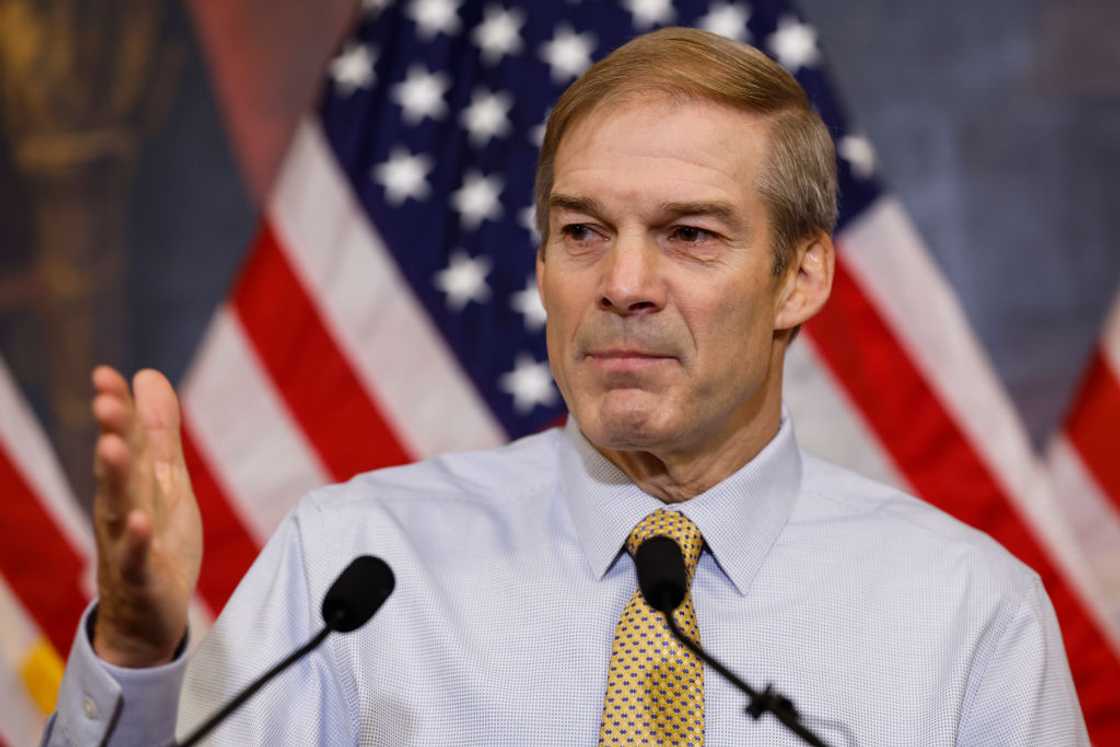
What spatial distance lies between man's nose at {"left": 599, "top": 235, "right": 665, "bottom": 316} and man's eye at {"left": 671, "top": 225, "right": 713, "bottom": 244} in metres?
0.05

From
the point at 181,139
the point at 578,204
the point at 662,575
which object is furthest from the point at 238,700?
the point at 181,139

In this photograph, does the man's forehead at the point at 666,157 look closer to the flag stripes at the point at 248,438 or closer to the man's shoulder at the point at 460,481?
the man's shoulder at the point at 460,481

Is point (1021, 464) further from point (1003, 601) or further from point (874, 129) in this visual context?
point (1003, 601)

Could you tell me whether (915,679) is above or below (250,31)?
below

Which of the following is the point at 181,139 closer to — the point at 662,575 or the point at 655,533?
the point at 655,533

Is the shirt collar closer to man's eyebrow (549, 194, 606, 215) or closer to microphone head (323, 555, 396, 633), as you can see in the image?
man's eyebrow (549, 194, 606, 215)

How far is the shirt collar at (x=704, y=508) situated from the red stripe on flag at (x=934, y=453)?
107 centimetres

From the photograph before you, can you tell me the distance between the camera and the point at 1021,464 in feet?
8.95

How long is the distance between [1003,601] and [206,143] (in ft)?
7.19

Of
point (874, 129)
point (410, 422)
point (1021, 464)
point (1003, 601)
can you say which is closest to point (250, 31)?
point (410, 422)

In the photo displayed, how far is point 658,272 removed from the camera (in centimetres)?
156

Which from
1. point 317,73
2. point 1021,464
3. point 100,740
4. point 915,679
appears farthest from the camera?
point 317,73

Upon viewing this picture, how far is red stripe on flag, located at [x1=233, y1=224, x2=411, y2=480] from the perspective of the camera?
285cm

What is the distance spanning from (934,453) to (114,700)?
6.41 ft
